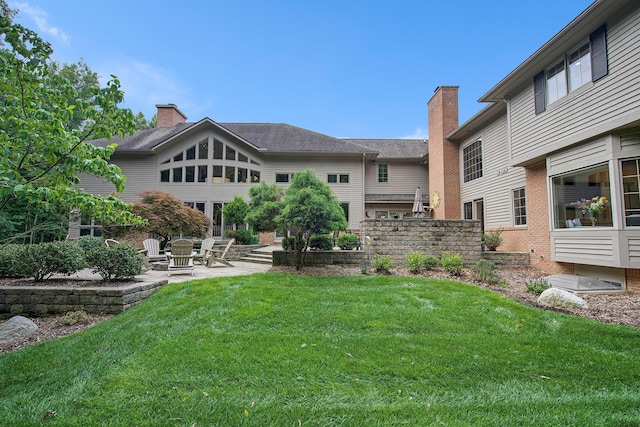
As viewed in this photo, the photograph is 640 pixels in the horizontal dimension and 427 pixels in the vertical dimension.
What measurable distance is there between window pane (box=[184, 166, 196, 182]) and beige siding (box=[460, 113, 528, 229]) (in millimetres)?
15867

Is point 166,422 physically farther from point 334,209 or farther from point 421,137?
point 421,137

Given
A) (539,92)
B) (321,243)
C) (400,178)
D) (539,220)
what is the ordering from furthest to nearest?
1. (400,178)
2. (321,243)
3. (539,220)
4. (539,92)

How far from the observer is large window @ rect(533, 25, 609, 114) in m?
7.48

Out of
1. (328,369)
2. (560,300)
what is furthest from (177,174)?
(560,300)

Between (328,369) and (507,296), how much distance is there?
504cm

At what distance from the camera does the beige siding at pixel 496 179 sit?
12016 mm

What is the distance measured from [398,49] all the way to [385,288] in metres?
14.0

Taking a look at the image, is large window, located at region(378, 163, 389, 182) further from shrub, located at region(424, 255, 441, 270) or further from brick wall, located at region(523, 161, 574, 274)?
shrub, located at region(424, 255, 441, 270)

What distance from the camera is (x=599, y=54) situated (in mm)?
7508

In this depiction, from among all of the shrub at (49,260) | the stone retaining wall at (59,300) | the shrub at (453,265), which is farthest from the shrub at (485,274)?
the shrub at (49,260)

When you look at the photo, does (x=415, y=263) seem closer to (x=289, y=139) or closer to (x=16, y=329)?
(x=16, y=329)

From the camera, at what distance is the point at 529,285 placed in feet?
22.3

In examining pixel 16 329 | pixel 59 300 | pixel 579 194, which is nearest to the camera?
pixel 16 329

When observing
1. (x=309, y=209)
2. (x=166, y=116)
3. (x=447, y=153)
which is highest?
(x=166, y=116)
